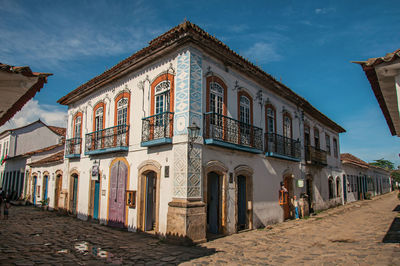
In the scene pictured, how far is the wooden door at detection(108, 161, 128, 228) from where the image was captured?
36.7 ft

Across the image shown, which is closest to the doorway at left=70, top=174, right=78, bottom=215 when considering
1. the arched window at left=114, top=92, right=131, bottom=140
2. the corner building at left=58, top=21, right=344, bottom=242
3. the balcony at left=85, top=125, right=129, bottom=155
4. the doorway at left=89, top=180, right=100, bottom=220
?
the corner building at left=58, top=21, right=344, bottom=242

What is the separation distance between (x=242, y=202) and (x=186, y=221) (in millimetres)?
3799

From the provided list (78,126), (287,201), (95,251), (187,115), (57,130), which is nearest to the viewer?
(95,251)

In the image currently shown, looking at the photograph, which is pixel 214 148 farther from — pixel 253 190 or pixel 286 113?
pixel 286 113

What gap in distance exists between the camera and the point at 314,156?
17344mm

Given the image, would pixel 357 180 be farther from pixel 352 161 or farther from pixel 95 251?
pixel 95 251

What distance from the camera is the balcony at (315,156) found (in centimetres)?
1661

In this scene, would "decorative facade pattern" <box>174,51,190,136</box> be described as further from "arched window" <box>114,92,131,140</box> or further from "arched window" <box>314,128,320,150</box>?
"arched window" <box>314,128,320,150</box>

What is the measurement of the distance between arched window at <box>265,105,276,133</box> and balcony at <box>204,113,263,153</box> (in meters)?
1.61

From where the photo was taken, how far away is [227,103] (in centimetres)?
A: 1071

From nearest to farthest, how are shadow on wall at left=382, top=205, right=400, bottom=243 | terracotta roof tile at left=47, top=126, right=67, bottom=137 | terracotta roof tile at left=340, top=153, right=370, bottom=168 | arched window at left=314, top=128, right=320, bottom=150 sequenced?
shadow on wall at left=382, top=205, right=400, bottom=243 → arched window at left=314, top=128, right=320, bottom=150 → terracotta roof tile at left=340, top=153, right=370, bottom=168 → terracotta roof tile at left=47, top=126, right=67, bottom=137

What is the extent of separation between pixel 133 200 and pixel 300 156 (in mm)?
9662

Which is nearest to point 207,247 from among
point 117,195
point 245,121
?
point 117,195

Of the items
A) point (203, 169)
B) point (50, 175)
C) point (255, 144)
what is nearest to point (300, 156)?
A: point (255, 144)
